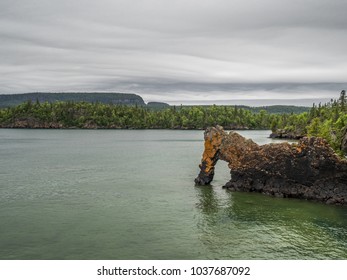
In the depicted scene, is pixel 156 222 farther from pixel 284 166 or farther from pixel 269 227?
pixel 284 166

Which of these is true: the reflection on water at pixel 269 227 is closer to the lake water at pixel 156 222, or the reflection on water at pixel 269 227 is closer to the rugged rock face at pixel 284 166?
the lake water at pixel 156 222

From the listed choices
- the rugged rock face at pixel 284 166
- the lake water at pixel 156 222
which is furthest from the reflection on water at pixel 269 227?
the rugged rock face at pixel 284 166

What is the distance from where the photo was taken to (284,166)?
136 ft

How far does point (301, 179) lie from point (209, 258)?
64.6ft

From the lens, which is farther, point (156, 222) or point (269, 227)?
point (156, 222)

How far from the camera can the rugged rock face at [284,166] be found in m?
38.9

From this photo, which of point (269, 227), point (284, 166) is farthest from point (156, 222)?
point (284, 166)

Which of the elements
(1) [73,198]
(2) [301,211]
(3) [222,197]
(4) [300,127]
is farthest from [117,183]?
(4) [300,127]

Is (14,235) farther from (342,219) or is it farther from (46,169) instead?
(46,169)

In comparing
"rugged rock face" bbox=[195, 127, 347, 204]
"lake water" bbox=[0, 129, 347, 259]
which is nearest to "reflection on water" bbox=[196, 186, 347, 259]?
"lake water" bbox=[0, 129, 347, 259]

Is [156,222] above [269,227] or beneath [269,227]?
beneath

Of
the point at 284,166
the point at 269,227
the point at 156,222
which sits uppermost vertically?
the point at 284,166

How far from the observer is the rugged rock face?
3888cm

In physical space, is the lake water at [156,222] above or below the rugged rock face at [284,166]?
below
